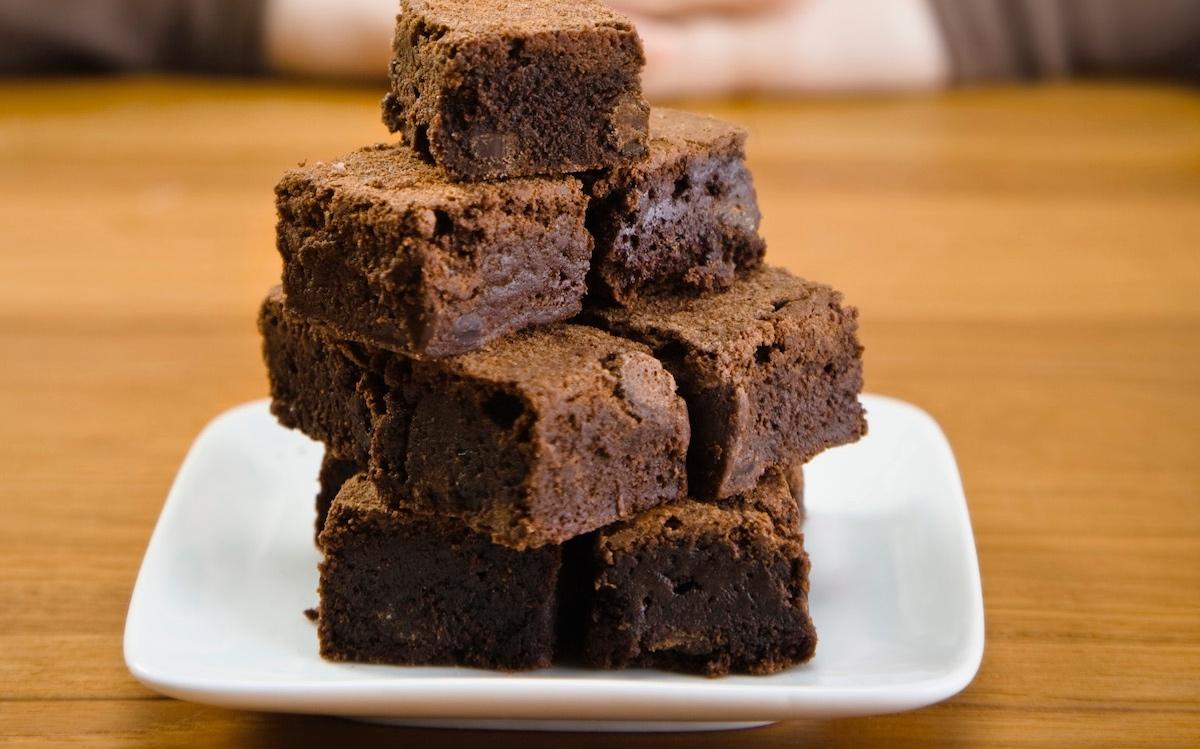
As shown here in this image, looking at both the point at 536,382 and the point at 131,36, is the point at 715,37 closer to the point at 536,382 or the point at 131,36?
the point at 131,36

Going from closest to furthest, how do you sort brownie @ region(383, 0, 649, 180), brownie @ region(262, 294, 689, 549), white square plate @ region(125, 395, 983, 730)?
white square plate @ region(125, 395, 983, 730) < brownie @ region(262, 294, 689, 549) < brownie @ region(383, 0, 649, 180)

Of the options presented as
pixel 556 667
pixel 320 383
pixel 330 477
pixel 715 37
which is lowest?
pixel 556 667

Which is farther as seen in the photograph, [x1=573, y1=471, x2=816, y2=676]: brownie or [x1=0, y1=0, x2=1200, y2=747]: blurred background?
[x1=0, y1=0, x2=1200, y2=747]: blurred background

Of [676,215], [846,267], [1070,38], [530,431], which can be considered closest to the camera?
[530,431]

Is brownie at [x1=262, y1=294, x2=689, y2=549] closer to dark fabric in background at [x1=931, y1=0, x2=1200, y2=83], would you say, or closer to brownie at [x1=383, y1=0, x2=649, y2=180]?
brownie at [x1=383, y1=0, x2=649, y2=180]

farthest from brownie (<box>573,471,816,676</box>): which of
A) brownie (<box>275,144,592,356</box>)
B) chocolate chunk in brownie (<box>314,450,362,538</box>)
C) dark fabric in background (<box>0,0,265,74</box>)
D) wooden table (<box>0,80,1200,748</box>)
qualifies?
dark fabric in background (<box>0,0,265,74</box>)

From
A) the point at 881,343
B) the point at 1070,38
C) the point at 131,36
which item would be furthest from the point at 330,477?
the point at 1070,38
